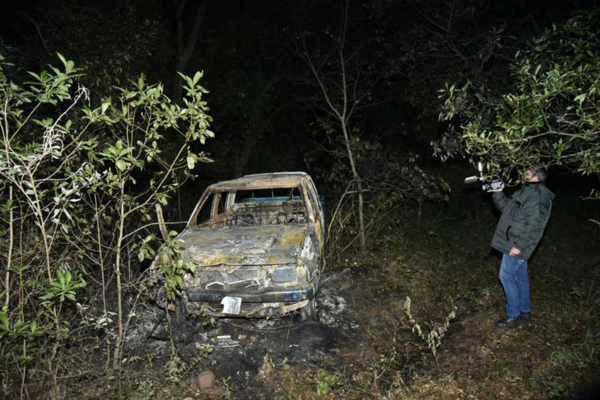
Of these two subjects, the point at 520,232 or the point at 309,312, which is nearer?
the point at 520,232

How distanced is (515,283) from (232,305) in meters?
3.09

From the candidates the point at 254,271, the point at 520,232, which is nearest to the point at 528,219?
the point at 520,232

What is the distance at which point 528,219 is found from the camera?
168 inches

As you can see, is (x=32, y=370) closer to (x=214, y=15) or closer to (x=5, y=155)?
(x=5, y=155)

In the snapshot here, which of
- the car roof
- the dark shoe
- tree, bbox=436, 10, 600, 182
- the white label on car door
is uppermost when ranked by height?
tree, bbox=436, 10, 600, 182

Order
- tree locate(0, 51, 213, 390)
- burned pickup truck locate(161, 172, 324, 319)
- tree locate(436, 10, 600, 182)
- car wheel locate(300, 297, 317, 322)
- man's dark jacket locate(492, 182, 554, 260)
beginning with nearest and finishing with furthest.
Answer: tree locate(0, 51, 213, 390)
tree locate(436, 10, 600, 182)
man's dark jacket locate(492, 182, 554, 260)
burned pickup truck locate(161, 172, 324, 319)
car wheel locate(300, 297, 317, 322)

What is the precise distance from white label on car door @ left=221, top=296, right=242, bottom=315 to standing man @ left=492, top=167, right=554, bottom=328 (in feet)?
9.46

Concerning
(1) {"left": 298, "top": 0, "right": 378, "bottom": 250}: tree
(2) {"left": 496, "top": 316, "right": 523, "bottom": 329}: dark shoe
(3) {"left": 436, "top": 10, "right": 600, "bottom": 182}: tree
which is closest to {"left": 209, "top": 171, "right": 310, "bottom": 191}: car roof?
(1) {"left": 298, "top": 0, "right": 378, "bottom": 250}: tree

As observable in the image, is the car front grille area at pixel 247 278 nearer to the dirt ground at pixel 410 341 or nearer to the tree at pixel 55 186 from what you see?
the dirt ground at pixel 410 341

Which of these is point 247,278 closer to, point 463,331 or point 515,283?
point 463,331

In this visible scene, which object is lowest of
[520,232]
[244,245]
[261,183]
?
[244,245]

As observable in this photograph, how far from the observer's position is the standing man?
13.9 feet

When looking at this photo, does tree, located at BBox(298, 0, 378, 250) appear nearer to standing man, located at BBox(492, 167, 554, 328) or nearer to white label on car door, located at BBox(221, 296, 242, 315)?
standing man, located at BBox(492, 167, 554, 328)

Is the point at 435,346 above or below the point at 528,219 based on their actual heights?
below
